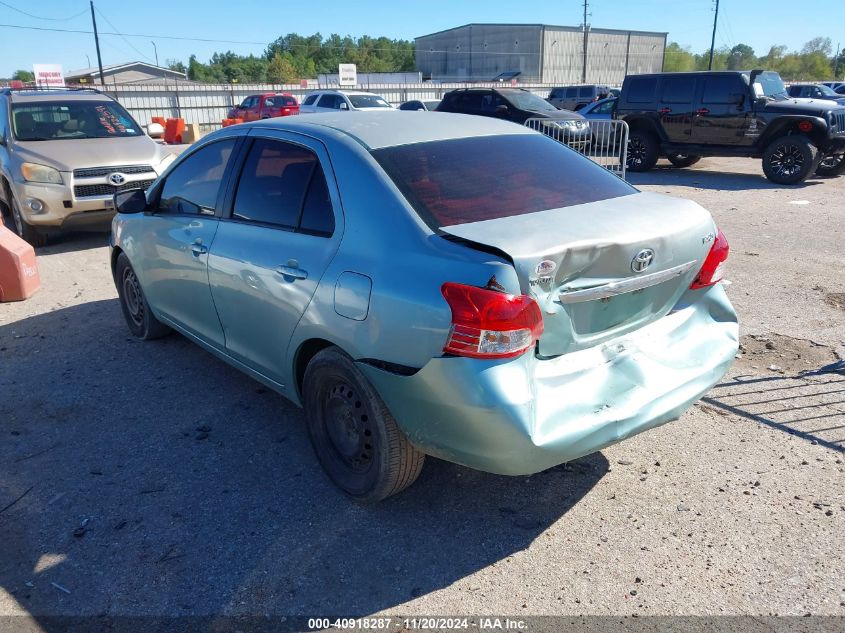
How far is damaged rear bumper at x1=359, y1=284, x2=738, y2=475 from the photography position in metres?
2.57

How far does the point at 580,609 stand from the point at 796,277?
18.5 ft

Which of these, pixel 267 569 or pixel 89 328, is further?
pixel 89 328

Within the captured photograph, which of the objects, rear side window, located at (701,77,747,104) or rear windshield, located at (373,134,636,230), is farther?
rear side window, located at (701,77,747,104)

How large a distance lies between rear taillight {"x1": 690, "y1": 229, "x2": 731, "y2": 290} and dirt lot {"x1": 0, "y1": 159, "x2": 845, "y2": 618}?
96 cm

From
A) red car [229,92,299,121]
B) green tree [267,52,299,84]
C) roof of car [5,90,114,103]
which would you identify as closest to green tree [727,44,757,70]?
green tree [267,52,299,84]

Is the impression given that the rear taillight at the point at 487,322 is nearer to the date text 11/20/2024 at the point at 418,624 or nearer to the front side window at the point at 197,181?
the date text 11/20/2024 at the point at 418,624

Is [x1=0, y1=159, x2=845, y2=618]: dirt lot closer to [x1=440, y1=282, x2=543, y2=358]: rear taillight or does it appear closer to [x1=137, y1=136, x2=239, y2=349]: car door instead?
[x1=137, y1=136, x2=239, y2=349]: car door

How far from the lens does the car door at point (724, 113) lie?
43.4ft

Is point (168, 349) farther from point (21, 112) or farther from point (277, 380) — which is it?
point (21, 112)

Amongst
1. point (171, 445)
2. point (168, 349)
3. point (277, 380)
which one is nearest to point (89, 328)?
point (168, 349)

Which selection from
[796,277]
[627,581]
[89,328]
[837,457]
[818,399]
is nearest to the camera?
[627,581]

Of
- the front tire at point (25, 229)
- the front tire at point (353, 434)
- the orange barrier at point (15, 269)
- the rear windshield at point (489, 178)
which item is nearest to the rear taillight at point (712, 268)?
the rear windshield at point (489, 178)

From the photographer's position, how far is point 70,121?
932cm

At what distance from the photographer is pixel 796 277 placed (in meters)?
6.93
